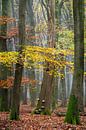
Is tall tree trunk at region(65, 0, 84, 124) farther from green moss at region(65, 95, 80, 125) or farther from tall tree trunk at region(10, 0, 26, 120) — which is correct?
tall tree trunk at region(10, 0, 26, 120)

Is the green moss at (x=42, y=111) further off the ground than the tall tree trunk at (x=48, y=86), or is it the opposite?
the tall tree trunk at (x=48, y=86)

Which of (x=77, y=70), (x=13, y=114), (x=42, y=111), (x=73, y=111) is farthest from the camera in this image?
(x=42, y=111)

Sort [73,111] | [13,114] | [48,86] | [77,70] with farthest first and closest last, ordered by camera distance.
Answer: [48,86], [13,114], [77,70], [73,111]

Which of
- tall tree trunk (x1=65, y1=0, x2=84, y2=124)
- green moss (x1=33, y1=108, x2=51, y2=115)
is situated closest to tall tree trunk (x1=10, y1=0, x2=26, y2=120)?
tall tree trunk (x1=65, y1=0, x2=84, y2=124)

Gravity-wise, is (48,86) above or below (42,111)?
above

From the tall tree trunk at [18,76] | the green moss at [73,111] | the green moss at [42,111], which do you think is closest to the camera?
the green moss at [73,111]

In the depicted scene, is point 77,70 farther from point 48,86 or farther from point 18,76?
point 48,86

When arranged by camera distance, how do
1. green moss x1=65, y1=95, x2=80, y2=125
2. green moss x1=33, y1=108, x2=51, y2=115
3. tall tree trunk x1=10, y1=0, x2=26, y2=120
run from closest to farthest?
green moss x1=65, y1=95, x2=80, y2=125
tall tree trunk x1=10, y1=0, x2=26, y2=120
green moss x1=33, y1=108, x2=51, y2=115

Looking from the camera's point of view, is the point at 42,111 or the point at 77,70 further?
the point at 42,111

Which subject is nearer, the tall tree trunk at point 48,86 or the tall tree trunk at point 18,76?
the tall tree trunk at point 18,76

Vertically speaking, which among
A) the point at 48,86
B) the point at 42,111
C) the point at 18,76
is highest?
the point at 18,76

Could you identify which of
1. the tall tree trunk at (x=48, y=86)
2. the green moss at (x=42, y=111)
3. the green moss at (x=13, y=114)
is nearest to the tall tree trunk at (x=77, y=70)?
the green moss at (x=13, y=114)

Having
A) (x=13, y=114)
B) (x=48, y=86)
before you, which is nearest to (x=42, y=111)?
(x=48, y=86)

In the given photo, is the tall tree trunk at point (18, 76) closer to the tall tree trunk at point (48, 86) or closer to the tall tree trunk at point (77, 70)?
the tall tree trunk at point (77, 70)
